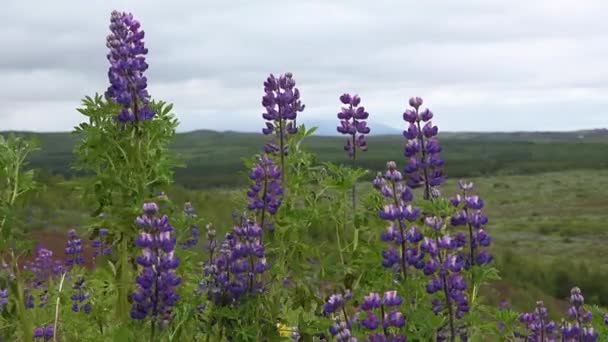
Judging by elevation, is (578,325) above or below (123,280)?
below

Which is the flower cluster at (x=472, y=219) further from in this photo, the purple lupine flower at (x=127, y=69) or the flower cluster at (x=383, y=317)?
the purple lupine flower at (x=127, y=69)

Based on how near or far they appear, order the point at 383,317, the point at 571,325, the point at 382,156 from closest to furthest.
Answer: the point at 383,317 → the point at 571,325 → the point at 382,156

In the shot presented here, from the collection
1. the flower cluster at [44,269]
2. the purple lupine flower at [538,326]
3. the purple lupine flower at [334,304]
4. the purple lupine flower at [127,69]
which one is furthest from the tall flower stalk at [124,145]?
the flower cluster at [44,269]

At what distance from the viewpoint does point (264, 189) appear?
423 cm

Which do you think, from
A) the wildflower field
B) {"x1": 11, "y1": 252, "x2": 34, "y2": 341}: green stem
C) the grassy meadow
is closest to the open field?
the grassy meadow

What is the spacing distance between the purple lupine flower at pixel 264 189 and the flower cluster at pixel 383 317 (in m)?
1.05

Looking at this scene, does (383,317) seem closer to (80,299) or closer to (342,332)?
(342,332)

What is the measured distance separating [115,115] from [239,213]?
0.86 m

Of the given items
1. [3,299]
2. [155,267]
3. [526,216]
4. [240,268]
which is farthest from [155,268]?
[526,216]

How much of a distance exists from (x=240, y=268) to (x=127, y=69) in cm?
129

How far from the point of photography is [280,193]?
4.29 m

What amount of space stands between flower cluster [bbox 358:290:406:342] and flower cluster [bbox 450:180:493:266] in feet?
1.61

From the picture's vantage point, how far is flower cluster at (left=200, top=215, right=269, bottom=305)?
3924 millimetres

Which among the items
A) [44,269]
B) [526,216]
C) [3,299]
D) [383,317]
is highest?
[383,317]
